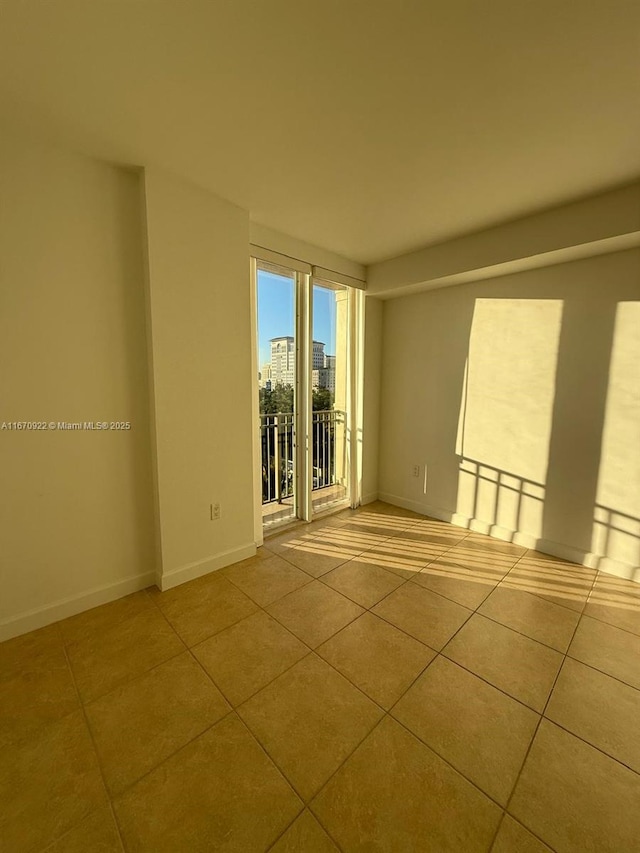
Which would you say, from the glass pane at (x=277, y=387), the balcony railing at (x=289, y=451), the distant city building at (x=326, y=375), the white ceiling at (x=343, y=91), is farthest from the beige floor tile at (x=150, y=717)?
the white ceiling at (x=343, y=91)

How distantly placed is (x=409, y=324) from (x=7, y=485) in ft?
10.7

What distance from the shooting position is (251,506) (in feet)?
8.21

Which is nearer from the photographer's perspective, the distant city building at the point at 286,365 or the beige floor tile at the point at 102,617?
the beige floor tile at the point at 102,617

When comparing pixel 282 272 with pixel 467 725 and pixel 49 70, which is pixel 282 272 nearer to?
pixel 49 70

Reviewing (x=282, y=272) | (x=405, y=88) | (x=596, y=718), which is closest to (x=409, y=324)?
(x=282, y=272)

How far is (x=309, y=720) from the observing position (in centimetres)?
129

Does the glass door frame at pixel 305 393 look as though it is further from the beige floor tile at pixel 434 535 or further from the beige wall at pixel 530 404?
the beige floor tile at pixel 434 535

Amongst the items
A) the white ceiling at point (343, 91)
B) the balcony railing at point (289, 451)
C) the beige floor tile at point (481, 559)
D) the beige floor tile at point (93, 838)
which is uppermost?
the white ceiling at point (343, 91)

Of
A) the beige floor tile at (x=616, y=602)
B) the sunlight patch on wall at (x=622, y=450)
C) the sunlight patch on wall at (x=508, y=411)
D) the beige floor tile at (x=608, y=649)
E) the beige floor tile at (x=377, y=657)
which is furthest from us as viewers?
the sunlight patch on wall at (x=508, y=411)

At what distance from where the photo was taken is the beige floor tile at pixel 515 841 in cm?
93

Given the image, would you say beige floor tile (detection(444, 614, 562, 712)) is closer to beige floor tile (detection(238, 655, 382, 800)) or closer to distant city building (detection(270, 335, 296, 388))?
beige floor tile (detection(238, 655, 382, 800))

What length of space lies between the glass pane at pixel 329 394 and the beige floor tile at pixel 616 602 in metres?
2.20

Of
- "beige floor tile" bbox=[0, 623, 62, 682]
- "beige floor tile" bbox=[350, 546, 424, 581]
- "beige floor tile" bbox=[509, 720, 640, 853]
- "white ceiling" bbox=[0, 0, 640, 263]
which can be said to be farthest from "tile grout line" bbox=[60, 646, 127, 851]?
"white ceiling" bbox=[0, 0, 640, 263]

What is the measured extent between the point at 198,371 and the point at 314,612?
161 centimetres
